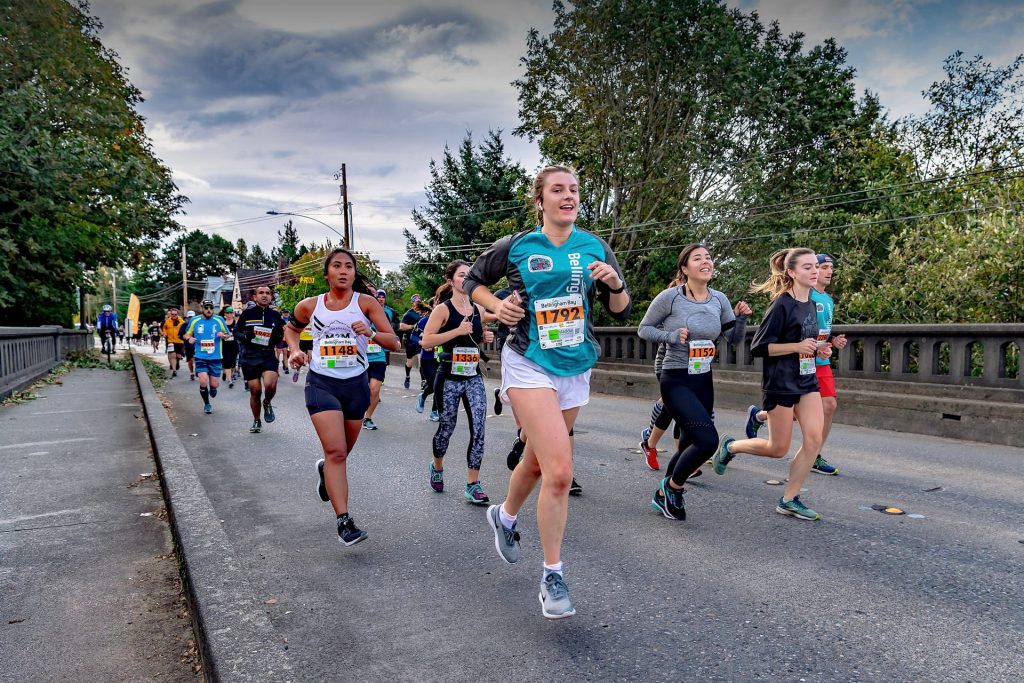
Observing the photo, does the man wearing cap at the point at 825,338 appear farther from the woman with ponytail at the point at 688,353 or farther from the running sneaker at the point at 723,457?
the woman with ponytail at the point at 688,353

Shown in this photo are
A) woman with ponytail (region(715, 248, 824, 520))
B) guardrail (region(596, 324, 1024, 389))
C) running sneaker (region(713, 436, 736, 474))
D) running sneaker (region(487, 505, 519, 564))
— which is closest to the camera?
running sneaker (region(487, 505, 519, 564))

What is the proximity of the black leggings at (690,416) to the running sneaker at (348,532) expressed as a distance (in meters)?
2.14

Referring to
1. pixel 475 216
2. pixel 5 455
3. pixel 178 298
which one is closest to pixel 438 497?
pixel 5 455

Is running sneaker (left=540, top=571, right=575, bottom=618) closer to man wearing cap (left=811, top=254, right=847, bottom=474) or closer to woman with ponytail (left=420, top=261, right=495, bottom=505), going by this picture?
woman with ponytail (left=420, top=261, right=495, bottom=505)

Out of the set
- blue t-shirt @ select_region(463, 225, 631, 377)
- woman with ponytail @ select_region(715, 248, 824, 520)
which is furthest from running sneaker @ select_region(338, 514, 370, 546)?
woman with ponytail @ select_region(715, 248, 824, 520)

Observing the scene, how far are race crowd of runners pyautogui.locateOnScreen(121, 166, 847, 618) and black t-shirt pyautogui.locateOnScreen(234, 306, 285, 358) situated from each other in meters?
3.89

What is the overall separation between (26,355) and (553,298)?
17.3 metres

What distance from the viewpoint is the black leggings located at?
4.97m

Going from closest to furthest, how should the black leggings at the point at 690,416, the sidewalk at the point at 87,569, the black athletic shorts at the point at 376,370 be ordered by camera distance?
the sidewalk at the point at 87,569 < the black leggings at the point at 690,416 < the black athletic shorts at the point at 376,370

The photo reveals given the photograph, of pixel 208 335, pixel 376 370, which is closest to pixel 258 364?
pixel 376 370

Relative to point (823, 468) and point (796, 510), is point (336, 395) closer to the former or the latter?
point (796, 510)

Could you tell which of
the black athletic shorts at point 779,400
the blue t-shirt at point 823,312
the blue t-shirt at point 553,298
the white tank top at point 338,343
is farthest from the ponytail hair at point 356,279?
the blue t-shirt at point 823,312

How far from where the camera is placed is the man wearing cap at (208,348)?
496 inches

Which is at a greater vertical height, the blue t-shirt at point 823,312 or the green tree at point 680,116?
the green tree at point 680,116
